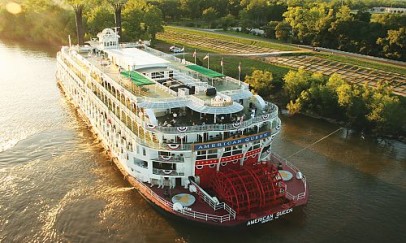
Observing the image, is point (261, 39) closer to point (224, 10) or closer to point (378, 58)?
point (378, 58)

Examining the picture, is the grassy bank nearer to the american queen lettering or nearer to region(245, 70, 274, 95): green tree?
region(245, 70, 274, 95): green tree

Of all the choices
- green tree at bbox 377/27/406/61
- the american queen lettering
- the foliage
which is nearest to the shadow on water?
the foliage

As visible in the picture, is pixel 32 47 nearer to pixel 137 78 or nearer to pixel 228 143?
pixel 137 78

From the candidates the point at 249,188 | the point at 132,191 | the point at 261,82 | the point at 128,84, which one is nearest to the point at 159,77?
the point at 128,84

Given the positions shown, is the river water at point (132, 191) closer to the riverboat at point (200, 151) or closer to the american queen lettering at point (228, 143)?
the riverboat at point (200, 151)

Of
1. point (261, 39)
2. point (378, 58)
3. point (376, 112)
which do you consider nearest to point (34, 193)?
point (376, 112)

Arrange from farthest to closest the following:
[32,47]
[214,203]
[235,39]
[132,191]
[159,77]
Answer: [32,47] → [235,39] → [159,77] → [132,191] → [214,203]
